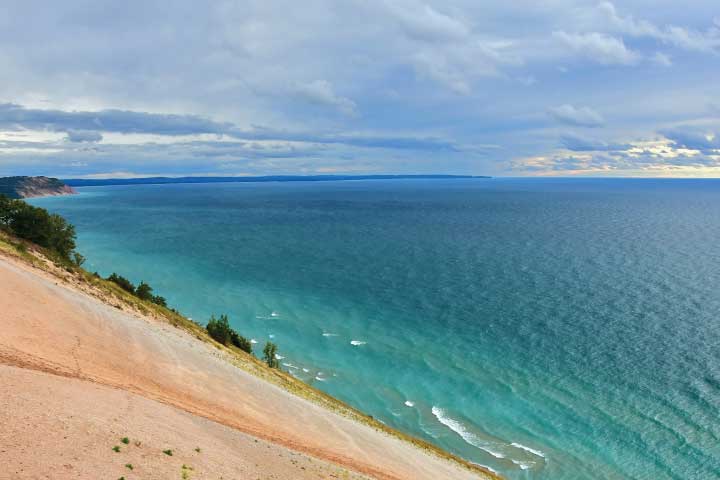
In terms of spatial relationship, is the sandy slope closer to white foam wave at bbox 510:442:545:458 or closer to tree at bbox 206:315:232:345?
tree at bbox 206:315:232:345

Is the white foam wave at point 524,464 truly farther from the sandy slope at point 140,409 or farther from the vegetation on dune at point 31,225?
the vegetation on dune at point 31,225

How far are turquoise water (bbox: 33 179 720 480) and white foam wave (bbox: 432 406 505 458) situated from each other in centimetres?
23

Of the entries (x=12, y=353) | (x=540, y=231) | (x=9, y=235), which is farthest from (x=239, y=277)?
(x=540, y=231)

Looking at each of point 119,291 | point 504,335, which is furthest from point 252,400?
point 504,335

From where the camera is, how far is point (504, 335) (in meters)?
78.1

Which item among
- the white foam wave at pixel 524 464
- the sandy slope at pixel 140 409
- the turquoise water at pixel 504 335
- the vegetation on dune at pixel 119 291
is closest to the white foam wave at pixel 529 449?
the turquoise water at pixel 504 335

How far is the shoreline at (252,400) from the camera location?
35.7 m

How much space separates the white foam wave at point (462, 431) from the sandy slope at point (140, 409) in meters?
8.03

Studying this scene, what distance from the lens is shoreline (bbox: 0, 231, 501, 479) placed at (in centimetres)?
3569

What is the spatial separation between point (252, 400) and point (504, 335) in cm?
4898

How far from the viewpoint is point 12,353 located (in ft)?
107

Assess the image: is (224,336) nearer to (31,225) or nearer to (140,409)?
(31,225)

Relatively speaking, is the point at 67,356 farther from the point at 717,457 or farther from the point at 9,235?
the point at 717,457

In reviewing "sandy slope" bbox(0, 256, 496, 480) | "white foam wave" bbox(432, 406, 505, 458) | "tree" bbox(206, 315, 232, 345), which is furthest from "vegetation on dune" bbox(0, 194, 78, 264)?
"white foam wave" bbox(432, 406, 505, 458)
